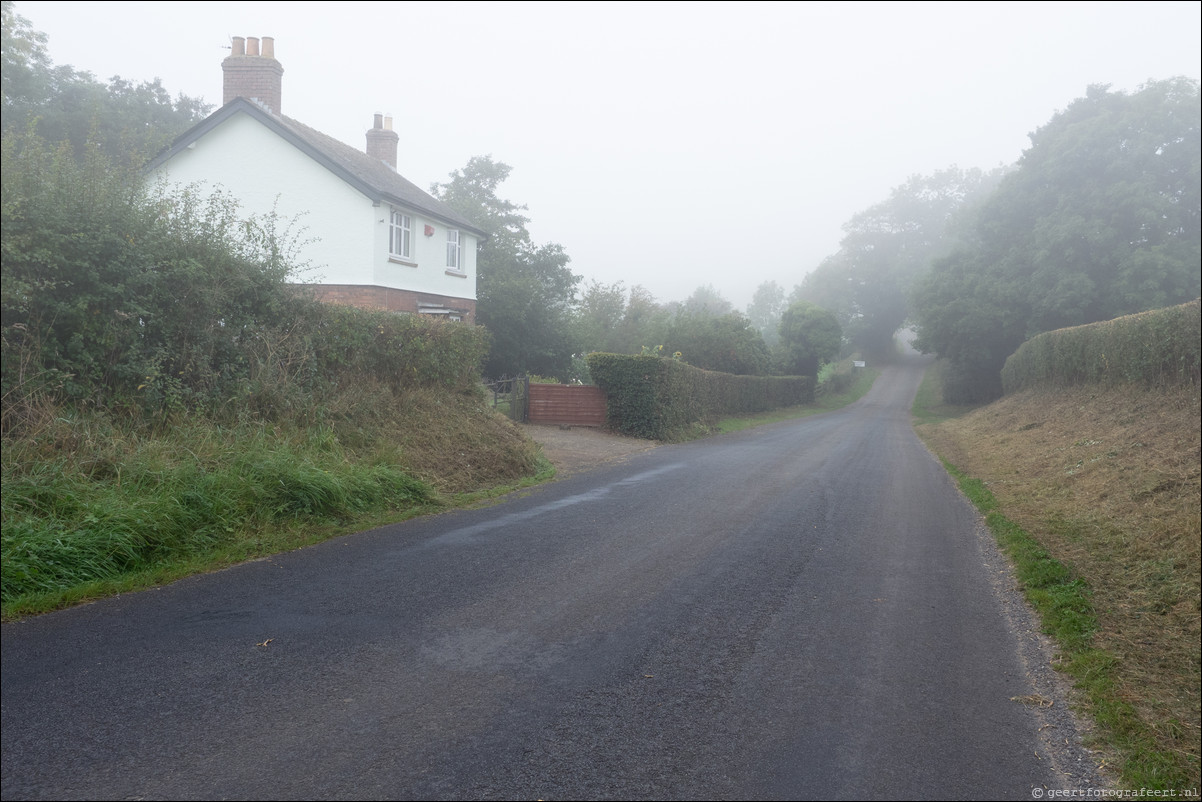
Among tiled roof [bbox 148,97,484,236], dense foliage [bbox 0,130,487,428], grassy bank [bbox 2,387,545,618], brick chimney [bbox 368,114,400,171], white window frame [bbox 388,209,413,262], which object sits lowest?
grassy bank [bbox 2,387,545,618]

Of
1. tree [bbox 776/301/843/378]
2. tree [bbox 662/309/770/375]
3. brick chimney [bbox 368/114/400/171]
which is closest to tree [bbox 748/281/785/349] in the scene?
tree [bbox 776/301/843/378]

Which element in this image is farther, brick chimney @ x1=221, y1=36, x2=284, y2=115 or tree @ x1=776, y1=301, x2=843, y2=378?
tree @ x1=776, y1=301, x2=843, y2=378

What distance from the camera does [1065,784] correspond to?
3.67 meters

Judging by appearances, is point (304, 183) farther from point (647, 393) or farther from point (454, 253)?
point (647, 393)

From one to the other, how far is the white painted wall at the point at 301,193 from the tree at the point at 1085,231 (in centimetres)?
3096

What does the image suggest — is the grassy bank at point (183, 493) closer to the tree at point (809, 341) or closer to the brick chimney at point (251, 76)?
the brick chimney at point (251, 76)

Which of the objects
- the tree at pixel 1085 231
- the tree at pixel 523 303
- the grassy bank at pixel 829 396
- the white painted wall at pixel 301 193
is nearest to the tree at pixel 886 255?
the grassy bank at pixel 829 396

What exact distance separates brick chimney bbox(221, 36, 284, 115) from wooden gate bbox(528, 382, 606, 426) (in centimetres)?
1167

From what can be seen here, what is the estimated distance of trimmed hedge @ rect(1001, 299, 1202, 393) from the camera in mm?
12641

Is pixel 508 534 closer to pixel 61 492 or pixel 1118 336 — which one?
pixel 61 492

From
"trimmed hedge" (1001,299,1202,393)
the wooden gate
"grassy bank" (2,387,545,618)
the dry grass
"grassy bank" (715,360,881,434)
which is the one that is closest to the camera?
the dry grass

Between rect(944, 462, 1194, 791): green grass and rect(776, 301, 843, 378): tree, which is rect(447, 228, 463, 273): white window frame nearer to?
rect(944, 462, 1194, 791): green grass

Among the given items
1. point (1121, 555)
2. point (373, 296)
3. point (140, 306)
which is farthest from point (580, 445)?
point (1121, 555)

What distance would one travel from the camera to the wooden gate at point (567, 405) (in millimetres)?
23141
